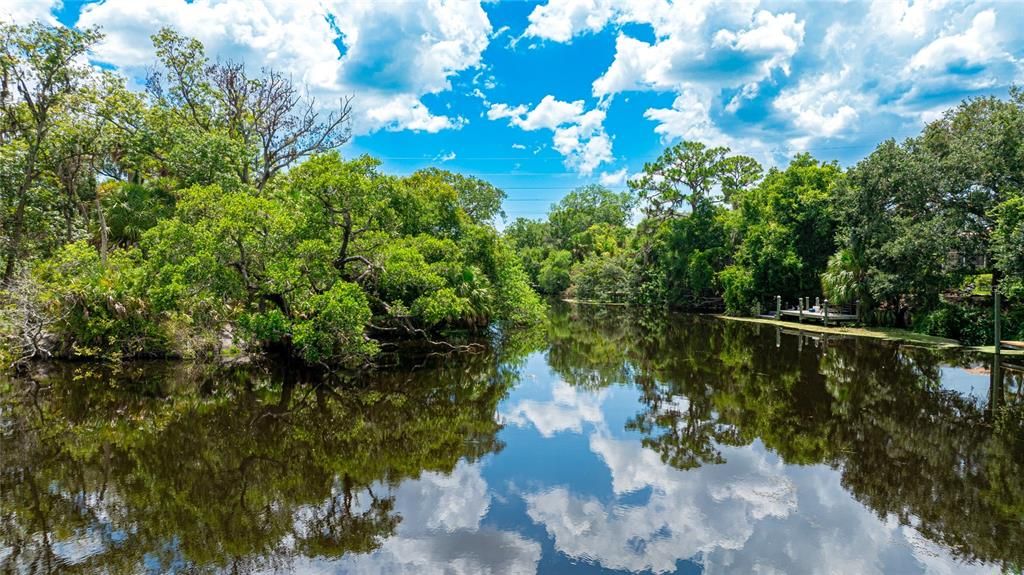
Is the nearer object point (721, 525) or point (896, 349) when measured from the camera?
point (721, 525)

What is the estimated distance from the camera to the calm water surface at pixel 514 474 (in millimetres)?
6109

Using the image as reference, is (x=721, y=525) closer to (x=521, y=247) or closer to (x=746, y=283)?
(x=746, y=283)

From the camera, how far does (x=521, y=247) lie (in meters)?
78.4

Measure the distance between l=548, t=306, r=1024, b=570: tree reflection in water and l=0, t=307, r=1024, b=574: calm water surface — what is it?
5 centimetres

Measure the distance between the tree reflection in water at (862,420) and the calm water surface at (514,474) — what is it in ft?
0.18

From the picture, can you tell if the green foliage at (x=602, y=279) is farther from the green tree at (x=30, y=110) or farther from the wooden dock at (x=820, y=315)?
the green tree at (x=30, y=110)

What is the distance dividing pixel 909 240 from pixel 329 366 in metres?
21.6

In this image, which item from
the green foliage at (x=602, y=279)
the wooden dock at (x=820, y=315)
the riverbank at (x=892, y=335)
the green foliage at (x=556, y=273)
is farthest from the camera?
the green foliage at (x=556, y=273)

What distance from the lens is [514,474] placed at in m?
8.63

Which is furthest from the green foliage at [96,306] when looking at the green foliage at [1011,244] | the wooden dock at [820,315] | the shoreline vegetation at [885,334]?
the wooden dock at [820,315]

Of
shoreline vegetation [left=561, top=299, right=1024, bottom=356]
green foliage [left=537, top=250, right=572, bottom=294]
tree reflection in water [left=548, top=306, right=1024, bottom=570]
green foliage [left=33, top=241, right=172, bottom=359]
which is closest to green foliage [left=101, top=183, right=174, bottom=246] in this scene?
green foliage [left=33, top=241, right=172, bottom=359]

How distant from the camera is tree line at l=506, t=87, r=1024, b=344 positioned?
20.1 metres

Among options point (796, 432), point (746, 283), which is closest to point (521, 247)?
point (746, 283)

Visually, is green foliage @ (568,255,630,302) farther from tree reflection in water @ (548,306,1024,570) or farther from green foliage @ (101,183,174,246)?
green foliage @ (101,183,174,246)
